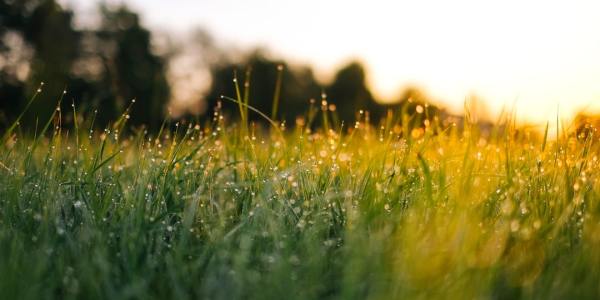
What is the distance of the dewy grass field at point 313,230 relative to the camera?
1896 millimetres

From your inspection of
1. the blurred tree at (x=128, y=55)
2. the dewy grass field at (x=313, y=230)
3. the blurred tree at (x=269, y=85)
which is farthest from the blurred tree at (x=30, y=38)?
the dewy grass field at (x=313, y=230)

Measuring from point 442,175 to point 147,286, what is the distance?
3.90 feet

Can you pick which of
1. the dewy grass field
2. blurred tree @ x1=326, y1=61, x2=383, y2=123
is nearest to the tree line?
blurred tree @ x1=326, y1=61, x2=383, y2=123

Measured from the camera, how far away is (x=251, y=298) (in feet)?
6.03

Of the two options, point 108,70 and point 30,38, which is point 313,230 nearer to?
point 30,38

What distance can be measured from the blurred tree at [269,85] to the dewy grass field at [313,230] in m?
37.6

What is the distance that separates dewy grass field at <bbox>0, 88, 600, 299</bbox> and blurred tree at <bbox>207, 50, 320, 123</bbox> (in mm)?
37562

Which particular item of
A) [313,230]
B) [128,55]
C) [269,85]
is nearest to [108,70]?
[128,55]

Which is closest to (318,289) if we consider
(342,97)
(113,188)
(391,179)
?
(391,179)

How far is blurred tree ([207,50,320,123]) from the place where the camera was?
41.3 metres

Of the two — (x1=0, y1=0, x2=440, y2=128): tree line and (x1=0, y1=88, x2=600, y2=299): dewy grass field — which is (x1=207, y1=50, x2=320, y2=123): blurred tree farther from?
(x1=0, y1=88, x2=600, y2=299): dewy grass field

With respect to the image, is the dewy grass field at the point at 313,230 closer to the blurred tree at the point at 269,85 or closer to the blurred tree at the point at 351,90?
the blurred tree at the point at 351,90

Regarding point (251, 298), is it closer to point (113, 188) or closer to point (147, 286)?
point (147, 286)

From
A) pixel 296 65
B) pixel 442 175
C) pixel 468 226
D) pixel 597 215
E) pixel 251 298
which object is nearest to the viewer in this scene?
pixel 251 298
